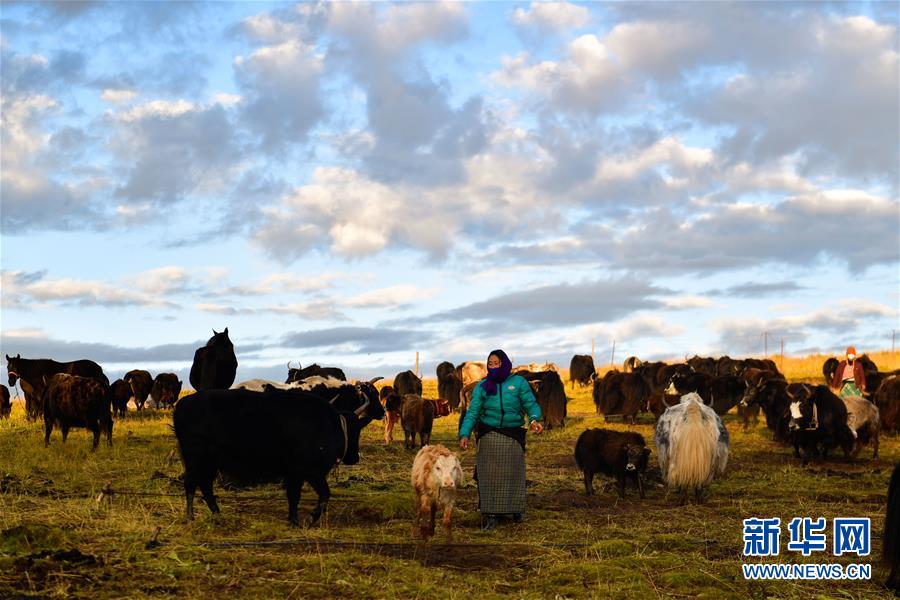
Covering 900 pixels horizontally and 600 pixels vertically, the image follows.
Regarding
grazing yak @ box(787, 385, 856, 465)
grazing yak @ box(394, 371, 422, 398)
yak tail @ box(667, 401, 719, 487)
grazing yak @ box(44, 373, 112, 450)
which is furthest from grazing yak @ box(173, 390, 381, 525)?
grazing yak @ box(394, 371, 422, 398)

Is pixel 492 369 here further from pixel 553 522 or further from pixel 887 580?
pixel 887 580

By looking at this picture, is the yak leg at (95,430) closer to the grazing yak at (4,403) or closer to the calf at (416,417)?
the calf at (416,417)

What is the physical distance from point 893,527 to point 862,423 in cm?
1302

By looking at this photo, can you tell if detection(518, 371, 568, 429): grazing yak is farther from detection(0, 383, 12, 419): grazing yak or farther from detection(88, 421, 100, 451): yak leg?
detection(0, 383, 12, 419): grazing yak

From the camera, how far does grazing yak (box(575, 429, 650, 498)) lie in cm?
1423

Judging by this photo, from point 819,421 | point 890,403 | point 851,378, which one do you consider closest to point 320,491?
point 819,421

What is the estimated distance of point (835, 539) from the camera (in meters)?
10.6

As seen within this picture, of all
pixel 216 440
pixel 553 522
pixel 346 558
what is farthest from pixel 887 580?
pixel 216 440

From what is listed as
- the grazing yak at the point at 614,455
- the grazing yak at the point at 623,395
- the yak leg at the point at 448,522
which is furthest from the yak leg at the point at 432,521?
the grazing yak at the point at 623,395

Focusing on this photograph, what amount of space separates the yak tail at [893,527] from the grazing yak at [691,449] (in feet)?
16.3

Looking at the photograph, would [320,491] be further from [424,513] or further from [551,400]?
[551,400]

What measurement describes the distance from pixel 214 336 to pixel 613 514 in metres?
7.77

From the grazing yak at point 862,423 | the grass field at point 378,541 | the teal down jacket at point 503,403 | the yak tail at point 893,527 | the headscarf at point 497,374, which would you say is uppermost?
the headscarf at point 497,374

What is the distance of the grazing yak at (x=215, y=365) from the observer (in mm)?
16469
